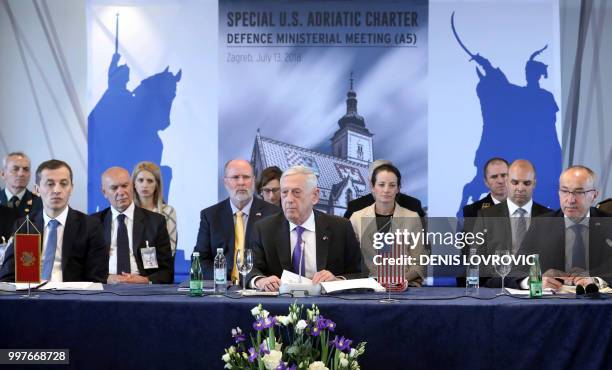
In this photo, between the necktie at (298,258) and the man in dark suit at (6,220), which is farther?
the man in dark suit at (6,220)

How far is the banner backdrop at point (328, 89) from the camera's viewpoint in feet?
23.8

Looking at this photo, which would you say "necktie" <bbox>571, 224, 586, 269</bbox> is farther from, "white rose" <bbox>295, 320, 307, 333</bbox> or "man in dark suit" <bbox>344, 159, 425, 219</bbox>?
"man in dark suit" <bbox>344, 159, 425, 219</bbox>

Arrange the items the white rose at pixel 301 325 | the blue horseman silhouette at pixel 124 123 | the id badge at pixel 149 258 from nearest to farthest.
→ the white rose at pixel 301 325 → the id badge at pixel 149 258 → the blue horseman silhouette at pixel 124 123

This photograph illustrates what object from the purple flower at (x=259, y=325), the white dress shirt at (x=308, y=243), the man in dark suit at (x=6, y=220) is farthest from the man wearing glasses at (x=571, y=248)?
the man in dark suit at (x=6, y=220)

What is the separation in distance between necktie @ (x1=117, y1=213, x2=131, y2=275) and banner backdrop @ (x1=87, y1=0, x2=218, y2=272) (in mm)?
1377

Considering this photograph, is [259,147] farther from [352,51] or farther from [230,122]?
[352,51]

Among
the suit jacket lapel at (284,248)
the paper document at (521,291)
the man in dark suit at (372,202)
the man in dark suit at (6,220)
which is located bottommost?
the paper document at (521,291)

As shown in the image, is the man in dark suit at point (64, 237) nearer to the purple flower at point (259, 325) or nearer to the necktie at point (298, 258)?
the necktie at point (298, 258)

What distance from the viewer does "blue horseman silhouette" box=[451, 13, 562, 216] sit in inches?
282

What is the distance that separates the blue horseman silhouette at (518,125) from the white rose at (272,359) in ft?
13.3

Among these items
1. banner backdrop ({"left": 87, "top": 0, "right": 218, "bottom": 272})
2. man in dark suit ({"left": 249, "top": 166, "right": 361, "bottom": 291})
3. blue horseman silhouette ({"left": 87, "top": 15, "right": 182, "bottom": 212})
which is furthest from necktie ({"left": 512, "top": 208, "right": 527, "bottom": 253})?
blue horseman silhouette ({"left": 87, "top": 15, "right": 182, "bottom": 212})

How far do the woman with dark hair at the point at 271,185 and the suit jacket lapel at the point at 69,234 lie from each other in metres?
1.82

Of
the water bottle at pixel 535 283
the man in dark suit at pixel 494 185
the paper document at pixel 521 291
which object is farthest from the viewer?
the man in dark suit at pixel 494 185

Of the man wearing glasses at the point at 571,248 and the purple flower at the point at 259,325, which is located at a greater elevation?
the man wearing glasses at the point at 571,248
